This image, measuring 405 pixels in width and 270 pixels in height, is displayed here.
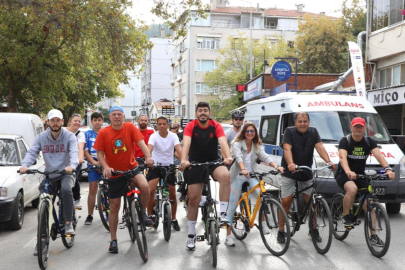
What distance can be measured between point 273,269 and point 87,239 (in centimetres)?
302

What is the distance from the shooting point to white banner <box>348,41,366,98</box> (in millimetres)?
16609

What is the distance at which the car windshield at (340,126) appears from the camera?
9.88 meters

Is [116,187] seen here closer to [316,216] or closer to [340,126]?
[316,216]

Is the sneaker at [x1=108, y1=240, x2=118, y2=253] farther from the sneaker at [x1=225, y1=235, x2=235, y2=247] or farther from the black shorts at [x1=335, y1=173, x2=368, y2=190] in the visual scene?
the black shorts at [x1=335, y1=173, x2=368, y2=190]

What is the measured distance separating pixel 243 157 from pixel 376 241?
209cm

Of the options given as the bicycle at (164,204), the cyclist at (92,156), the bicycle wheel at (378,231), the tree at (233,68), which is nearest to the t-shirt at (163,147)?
the bicycle at (164,204)

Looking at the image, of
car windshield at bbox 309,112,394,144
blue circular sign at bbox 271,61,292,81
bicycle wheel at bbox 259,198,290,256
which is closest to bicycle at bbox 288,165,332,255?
bicycle wheel at bbox 259,198,290,256

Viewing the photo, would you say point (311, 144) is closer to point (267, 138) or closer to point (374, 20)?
point (267, 138)

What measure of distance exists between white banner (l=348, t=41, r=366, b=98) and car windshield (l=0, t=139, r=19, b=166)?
1114 cm

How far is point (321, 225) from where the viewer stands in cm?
666

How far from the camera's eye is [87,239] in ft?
24.7

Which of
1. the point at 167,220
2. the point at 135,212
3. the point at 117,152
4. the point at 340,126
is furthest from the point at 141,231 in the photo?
the point at 340,126

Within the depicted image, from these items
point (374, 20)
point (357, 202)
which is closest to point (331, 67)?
point (374, 20)

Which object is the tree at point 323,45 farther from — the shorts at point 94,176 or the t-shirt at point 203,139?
the t-shirt at point 203,139
